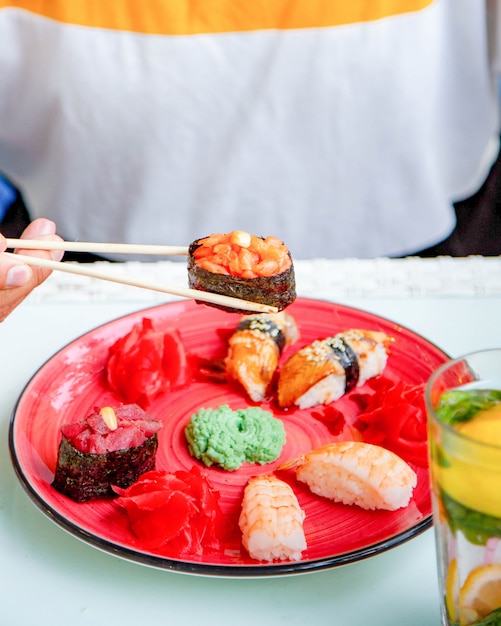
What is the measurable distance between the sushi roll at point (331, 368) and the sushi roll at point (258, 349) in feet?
0.10

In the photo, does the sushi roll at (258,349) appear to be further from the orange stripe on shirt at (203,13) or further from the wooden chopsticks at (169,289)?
the orange stripe on shirt at (203,13)

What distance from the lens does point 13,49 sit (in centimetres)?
234

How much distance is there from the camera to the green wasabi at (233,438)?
108 cm

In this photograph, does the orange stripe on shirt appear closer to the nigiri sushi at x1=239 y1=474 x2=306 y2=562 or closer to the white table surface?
the white table surface

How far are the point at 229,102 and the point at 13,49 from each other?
26.4 inches

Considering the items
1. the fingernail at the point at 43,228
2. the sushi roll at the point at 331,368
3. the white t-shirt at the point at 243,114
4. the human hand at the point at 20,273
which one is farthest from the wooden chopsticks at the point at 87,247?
the white t-shirt at the point at 243,114

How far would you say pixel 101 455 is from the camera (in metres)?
0.99

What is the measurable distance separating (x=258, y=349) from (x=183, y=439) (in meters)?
0.21

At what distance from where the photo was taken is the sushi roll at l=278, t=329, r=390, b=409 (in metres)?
1.22

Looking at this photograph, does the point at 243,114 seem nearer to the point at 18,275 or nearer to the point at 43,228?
the point at 43,228

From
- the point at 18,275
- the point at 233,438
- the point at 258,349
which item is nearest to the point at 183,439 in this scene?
the point at 233,438

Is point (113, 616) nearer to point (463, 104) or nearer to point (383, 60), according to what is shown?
point (383, 60)

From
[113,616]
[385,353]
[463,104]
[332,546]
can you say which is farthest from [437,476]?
[463,104]

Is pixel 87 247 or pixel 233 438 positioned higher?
pixel 87 247
